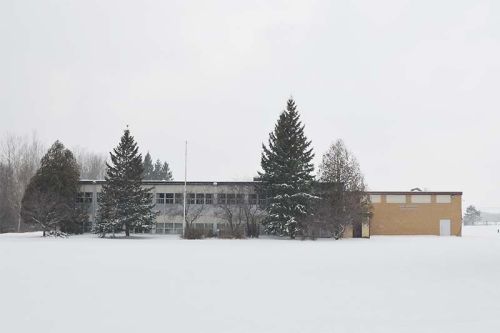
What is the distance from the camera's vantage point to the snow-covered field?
385 inches

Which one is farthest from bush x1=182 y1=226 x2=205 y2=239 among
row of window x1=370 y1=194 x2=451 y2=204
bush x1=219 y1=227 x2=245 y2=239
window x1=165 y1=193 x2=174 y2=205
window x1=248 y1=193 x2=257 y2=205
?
row of window x1=370 y1=194 x2=451 y2=204

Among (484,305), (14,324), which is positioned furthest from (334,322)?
(14,324)

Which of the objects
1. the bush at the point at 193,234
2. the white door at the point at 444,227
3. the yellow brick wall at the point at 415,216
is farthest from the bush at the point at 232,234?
the white door at the point at 444,227

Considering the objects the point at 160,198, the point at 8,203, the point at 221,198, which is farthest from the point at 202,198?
the point at 8,203

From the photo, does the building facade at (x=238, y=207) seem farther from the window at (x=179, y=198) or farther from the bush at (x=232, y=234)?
the bush at (x=232, y=234)

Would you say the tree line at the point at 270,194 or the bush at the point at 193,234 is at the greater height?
the tree line at the point at 270,194

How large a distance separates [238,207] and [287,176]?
8.69 metres

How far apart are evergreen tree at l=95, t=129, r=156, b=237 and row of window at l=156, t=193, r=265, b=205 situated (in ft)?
16.8

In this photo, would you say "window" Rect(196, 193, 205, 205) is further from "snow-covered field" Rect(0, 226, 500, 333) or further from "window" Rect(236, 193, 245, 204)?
"snow-covered field" Rect(0, 226, 500, 333)

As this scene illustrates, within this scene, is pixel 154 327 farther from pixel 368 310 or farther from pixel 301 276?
pixel 301 276

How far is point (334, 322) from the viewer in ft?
32.9

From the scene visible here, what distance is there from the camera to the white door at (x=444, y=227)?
56625mm

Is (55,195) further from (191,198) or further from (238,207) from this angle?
(238,207)

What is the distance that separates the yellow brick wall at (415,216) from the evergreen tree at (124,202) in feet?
89.4
